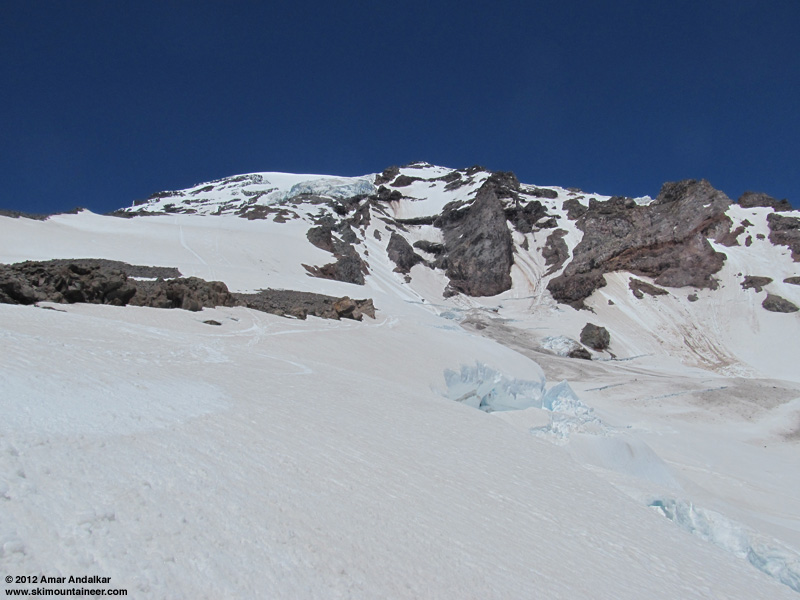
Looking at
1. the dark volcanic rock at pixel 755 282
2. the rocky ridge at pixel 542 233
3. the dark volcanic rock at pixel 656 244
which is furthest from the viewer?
the rocky ridge at pixel 542 233

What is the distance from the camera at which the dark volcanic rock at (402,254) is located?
212 ft

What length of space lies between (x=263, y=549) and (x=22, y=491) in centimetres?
142

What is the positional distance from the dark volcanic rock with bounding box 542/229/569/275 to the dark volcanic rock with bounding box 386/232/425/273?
18.4 metres

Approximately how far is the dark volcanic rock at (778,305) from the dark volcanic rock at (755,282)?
2.28 metres

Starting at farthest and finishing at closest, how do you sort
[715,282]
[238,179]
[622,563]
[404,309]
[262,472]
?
[238,179] → [715,282] → [404,309] → [622,563] → [262,472]

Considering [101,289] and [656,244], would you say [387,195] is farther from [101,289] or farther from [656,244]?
[101,289]

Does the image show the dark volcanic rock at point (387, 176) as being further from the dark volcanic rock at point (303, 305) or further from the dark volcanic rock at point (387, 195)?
the dark volcanic rock at point (303, 305)

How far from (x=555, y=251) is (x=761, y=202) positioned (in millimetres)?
29597

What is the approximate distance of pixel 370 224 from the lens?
7175 centimetres

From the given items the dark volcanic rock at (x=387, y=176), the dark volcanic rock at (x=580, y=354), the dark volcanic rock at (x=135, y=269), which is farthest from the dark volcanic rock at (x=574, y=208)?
the dark volcanic rock at (x=135, y=269)

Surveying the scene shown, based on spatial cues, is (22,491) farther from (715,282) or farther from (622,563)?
(715,282)

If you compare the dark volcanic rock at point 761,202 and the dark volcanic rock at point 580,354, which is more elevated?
the dark volcanic rock at point 761,202

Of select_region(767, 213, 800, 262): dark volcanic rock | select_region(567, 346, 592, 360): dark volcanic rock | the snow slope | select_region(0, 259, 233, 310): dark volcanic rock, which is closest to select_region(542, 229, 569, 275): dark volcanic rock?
select_region(567, 346, 592, 360): dark volcanic rock

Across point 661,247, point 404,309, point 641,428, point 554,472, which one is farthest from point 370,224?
point 554,472
